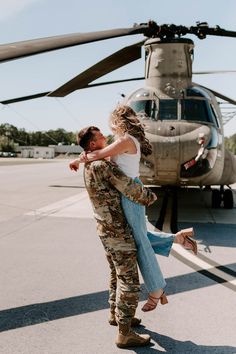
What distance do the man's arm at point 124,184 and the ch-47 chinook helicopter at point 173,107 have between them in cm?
334

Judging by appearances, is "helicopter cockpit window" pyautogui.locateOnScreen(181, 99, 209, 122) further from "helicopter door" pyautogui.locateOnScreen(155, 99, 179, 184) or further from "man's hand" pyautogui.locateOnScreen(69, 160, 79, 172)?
"man's hand" pyautogui.locateOnScreen(69, 160, 79, 172)

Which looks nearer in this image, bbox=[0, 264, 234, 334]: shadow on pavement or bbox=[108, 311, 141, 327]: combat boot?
bbox=[108, 311, 141, 327]: combat boot

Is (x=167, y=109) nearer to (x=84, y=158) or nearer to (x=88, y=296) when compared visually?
(x=88, y=296)

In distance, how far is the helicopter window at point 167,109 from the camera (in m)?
8.44

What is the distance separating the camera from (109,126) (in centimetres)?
331

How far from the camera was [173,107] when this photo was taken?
864cm

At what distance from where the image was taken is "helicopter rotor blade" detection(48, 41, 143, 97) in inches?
325

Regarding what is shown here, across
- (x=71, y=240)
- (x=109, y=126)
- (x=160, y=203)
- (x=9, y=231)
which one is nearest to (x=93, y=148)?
(x=109, y=126)

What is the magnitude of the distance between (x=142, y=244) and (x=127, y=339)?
772mm

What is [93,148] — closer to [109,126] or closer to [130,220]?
[109,126]

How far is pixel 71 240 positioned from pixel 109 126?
→ 155 inches

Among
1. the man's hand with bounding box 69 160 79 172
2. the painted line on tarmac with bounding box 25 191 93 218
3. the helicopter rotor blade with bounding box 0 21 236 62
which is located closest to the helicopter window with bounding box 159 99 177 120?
the helicopter rotor blade with bounding box 0 21 236 62

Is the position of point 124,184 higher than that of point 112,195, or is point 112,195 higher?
point 124,184

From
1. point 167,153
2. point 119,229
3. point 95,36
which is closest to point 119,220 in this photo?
point 119,229
